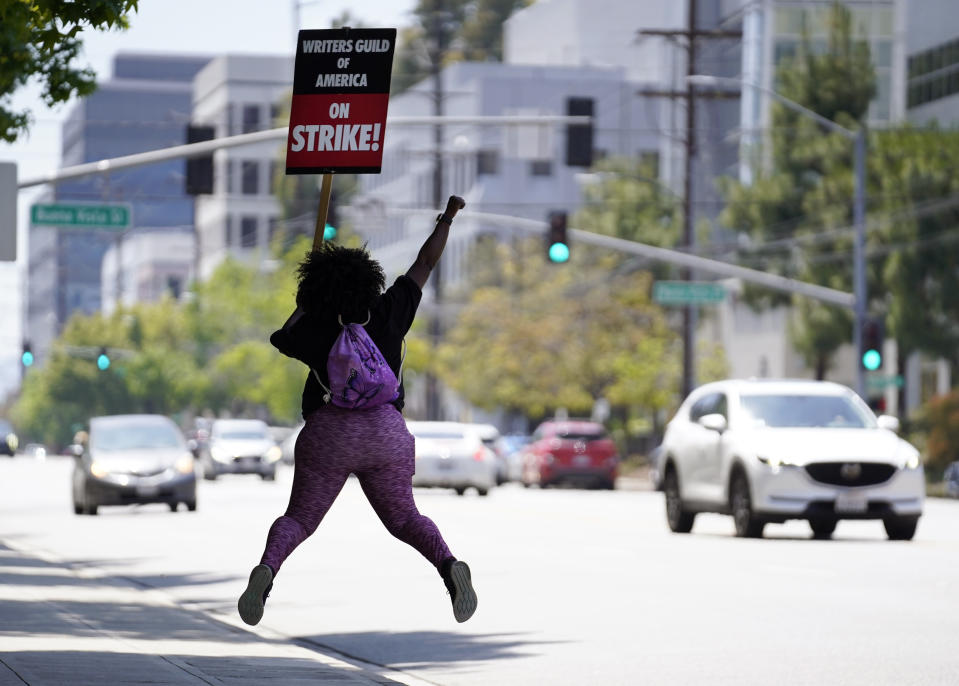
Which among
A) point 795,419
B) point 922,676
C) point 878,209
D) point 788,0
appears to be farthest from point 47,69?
point 788,0

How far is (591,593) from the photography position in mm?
18453

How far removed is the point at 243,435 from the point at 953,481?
1978 cm

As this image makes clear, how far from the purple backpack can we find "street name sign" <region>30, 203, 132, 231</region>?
2799cm

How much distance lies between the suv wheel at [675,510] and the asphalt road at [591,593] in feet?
0.84

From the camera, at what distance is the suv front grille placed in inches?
1009

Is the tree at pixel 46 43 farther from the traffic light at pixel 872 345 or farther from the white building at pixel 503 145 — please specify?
the white building at pixel 503 145

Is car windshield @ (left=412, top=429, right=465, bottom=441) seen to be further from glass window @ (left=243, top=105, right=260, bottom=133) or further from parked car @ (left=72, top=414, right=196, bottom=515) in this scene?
glass window @ (left=243, top=105, right=260, bottom=133)

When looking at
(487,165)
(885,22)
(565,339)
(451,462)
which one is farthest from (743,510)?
(487,165)

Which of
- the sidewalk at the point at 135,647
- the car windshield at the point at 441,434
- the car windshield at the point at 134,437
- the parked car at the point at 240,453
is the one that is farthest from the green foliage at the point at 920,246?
the sidewalk at the point at 135,647

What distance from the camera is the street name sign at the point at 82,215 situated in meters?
38.5

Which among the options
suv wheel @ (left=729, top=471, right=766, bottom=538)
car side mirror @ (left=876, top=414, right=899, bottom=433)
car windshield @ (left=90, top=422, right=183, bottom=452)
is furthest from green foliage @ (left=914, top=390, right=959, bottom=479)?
suv wheel @ (left=729, top=471, right=766, bottom=538)

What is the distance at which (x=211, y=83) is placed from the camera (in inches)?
5999

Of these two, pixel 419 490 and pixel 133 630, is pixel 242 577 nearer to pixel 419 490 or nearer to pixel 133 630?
pixel 133 630

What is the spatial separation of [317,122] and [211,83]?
142183 mm
